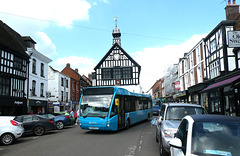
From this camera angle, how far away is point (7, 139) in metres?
9.94

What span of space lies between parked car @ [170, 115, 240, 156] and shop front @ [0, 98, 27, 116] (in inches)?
771

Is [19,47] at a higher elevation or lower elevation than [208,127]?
higher

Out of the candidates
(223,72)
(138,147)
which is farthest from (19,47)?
(223,72)

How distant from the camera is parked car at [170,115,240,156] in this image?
3318 millimetres

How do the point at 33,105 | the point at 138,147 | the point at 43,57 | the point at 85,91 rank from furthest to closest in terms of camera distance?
the point at 43,57 → the point at 33,105 → the point at 85,91 → the point at 138,147

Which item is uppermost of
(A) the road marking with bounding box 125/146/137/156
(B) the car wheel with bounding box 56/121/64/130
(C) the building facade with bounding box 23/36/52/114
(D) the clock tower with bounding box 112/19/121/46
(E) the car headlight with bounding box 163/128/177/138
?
(D) the clock tower with bounding box 112/19/121/46

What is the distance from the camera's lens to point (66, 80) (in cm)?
3906

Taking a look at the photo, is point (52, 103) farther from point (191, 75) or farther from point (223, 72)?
point (223, 72)

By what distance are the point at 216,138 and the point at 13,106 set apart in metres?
21.7

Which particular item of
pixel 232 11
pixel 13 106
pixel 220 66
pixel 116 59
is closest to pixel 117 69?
pixel 116 59

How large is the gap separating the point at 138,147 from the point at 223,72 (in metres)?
16.1

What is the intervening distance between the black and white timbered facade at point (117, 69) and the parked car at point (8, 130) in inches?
1127

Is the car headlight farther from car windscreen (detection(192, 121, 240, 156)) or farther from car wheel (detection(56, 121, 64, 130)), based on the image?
car wheel (detection(56, 121, 64, 130))

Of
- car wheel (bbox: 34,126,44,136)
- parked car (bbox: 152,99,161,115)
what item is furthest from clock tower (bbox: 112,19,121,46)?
car wheel (bbox: 34,126,44,136)
